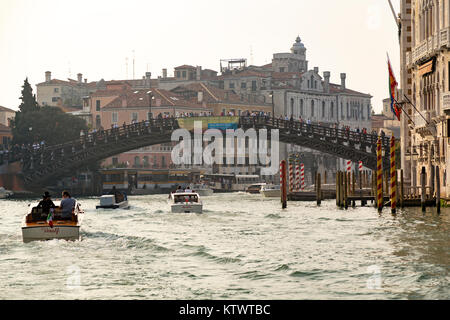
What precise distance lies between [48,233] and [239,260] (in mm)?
5985

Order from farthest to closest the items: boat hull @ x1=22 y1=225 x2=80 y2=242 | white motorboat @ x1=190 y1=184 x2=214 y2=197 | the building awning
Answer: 1. white motorboat @ x1=190 y1=184 x2=214 y2=197
2. the building awning
3. boat hull @ x1=22 y1=225 x2=80 y2=242

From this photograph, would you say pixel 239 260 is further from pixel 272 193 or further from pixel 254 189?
pixel 254 189

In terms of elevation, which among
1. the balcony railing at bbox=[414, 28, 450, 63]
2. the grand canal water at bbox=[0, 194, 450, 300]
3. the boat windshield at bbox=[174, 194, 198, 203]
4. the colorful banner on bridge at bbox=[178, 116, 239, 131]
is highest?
the balcony railing at bbox=[414, 28, 450, 63]

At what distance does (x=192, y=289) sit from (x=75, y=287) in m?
2.01

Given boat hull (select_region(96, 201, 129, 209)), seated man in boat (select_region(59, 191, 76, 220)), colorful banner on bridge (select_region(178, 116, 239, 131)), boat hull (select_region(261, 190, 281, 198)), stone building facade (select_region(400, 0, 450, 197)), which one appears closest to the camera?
seated man in boat (select_region(59, 191, 76, 220))

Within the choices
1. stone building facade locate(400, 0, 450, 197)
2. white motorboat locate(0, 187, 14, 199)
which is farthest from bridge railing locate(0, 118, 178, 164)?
stone building facade locate(400, 0, 450, 197)

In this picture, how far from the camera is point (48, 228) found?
82.6 ft

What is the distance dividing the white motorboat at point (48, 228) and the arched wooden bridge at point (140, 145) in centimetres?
2982

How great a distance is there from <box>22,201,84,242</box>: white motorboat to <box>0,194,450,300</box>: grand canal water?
316 millimetres

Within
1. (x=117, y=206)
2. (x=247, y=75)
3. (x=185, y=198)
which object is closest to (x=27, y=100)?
(x=247, y=75)

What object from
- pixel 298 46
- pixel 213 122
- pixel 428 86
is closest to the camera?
pixel 428 86

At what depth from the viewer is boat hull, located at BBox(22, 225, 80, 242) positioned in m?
25.0

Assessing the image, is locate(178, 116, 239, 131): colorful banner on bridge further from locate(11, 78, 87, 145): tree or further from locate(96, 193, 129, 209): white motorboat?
locate(96, 193, 129, 209): white motorboat
